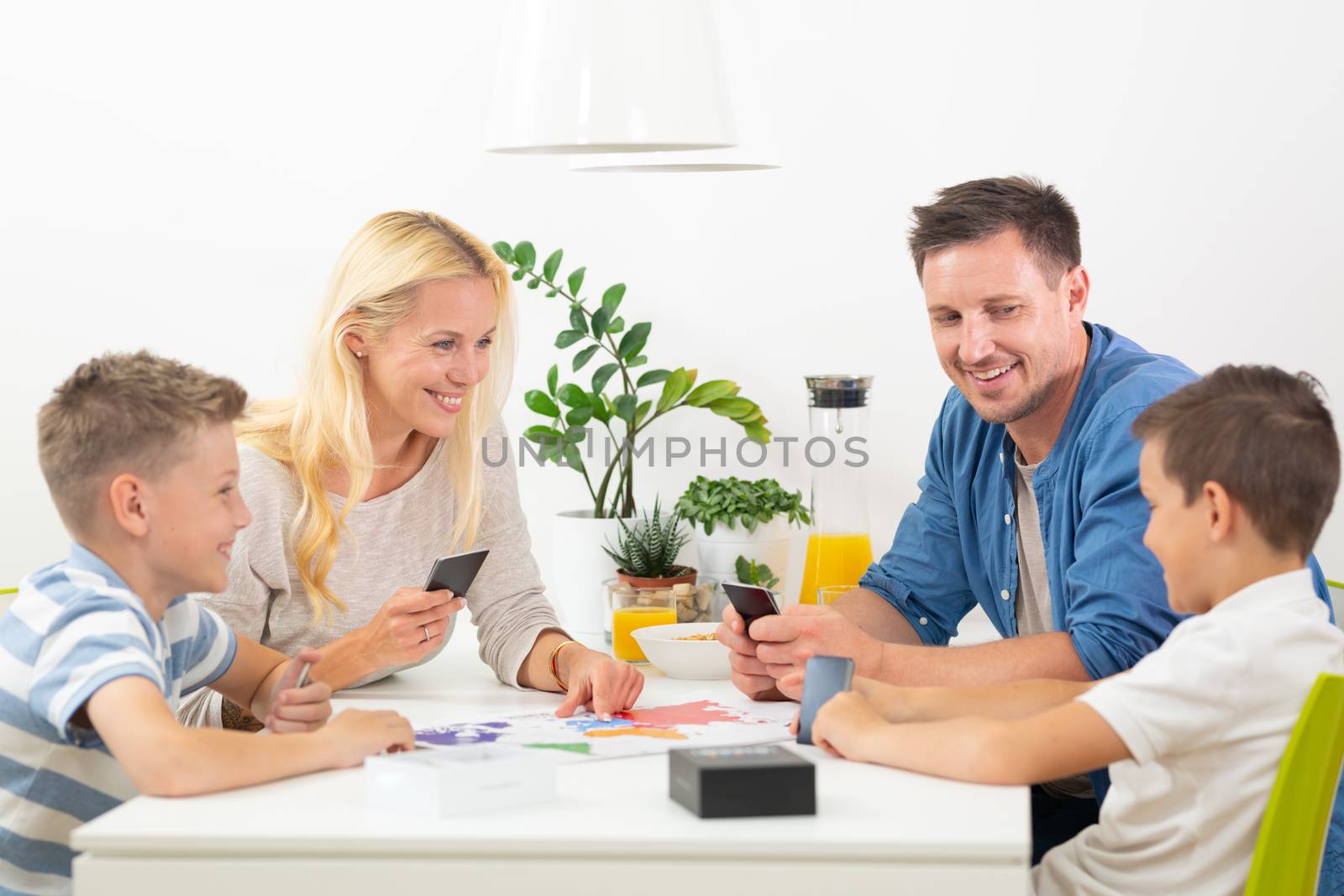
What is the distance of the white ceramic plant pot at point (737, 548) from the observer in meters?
2.25

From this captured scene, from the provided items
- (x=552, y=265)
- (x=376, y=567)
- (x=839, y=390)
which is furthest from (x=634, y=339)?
(x=376, y=567)

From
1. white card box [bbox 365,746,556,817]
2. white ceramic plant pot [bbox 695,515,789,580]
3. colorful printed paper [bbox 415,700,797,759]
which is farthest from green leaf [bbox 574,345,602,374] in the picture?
white card box [bbox 365,746,556,817]

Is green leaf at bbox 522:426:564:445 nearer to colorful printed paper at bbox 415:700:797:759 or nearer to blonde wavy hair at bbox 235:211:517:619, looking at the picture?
blonde wavy hair at bbox 235:211:517:619

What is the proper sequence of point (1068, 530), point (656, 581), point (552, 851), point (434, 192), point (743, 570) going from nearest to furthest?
1. point (552, 851)
2. point (1068, 530)
3. point (656, 581)
4. point (743, 570)
5. point (434, 192)

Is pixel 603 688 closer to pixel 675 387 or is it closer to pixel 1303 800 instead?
pixel 1303 800

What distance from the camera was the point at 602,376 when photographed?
2.41 meters

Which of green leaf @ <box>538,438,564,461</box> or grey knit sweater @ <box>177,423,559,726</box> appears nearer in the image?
grey knit sweater @ <box>177,423,559,726</box>

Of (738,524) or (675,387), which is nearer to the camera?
(738,524)

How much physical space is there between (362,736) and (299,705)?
0.16 meters

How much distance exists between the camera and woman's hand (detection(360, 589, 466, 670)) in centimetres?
158

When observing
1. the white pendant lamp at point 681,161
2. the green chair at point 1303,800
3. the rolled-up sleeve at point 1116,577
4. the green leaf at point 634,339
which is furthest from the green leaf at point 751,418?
the green chair at point 1303,800

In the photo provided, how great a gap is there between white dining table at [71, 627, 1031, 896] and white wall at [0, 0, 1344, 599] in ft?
4.94

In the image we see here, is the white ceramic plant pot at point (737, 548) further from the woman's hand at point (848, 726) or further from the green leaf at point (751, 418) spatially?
the woman's hand at point (848, 726)

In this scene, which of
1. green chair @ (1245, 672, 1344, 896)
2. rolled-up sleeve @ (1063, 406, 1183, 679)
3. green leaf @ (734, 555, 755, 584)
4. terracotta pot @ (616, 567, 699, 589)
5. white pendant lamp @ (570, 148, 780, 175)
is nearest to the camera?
green chair @ (1245, 672, 1344, 896)
